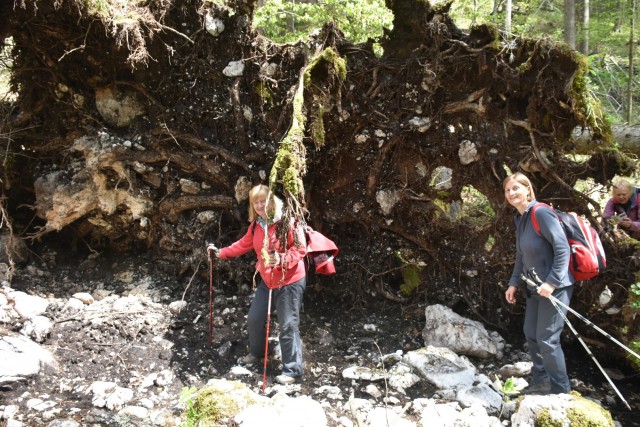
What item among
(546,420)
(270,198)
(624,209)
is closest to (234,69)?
(270,198)

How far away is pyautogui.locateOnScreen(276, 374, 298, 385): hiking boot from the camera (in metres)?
4.35

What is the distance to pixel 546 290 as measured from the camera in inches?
146

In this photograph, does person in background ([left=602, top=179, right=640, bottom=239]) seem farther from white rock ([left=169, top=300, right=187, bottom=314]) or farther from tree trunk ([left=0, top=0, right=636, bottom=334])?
white rock ([left=169, top=300, right=187, bottom=314])

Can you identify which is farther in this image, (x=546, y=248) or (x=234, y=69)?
(x=234, y=69)

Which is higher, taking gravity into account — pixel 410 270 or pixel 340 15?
pixel 340 15

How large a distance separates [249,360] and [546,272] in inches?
114

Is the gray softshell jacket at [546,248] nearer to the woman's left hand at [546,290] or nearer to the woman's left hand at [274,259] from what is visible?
the woman's left hand at [546,290]

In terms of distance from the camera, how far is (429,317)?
5.36 m

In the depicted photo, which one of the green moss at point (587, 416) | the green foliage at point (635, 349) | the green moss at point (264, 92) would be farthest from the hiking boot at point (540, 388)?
the green moss at point (264, 92)

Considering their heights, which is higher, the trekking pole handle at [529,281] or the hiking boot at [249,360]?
the trekking pole handle at [529,281]

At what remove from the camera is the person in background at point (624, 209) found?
4906 millimetres

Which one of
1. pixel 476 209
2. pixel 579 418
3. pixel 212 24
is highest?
pixel 212 24

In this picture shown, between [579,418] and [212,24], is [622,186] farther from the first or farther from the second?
[212,24]

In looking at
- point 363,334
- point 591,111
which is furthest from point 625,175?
point 363,334
